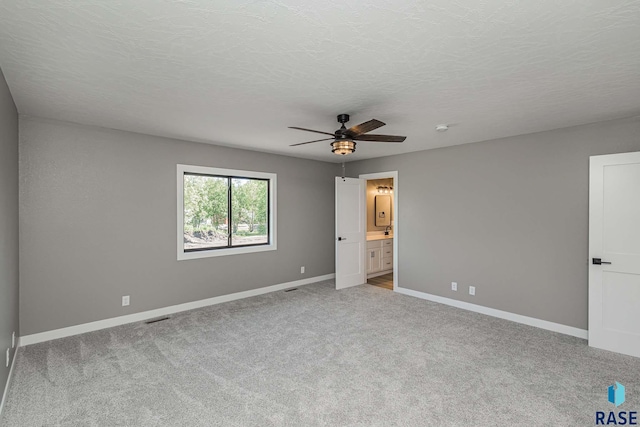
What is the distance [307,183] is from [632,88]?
4.57 m

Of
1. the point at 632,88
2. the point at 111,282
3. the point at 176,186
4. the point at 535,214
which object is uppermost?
the point at 632,88

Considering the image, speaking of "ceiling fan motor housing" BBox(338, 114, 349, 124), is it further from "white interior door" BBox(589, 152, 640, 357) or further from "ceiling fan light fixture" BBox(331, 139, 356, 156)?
"white interior door" BBox(589, 152, 640, 357)

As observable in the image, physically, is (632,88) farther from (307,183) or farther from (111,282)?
(111,282)

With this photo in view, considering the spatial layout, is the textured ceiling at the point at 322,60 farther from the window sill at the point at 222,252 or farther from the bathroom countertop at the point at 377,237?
the bathroom countertop at the point at 377,237

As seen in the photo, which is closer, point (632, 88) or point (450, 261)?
point (632, 88)

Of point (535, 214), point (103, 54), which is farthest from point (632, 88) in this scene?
point (103, 54)

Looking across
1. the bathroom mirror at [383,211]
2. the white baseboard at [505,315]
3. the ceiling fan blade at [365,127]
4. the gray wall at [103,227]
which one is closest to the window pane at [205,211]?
the gray wall at [103,227]

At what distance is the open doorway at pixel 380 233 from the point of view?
6.14m

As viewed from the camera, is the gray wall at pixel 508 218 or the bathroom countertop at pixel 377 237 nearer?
the gray wall at pixel 508 218

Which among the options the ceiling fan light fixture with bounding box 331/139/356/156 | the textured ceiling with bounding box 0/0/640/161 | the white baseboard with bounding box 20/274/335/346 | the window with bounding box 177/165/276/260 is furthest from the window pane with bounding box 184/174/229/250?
the ceiling fan light fixture with bounding box 331/139/356/156

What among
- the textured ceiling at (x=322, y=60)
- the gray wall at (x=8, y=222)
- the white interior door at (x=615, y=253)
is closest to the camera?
the textured ceiling at (x=322, y=60)

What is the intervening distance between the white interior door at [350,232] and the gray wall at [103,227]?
5.38ft

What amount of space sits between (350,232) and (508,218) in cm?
263

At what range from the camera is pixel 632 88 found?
2.58 m
